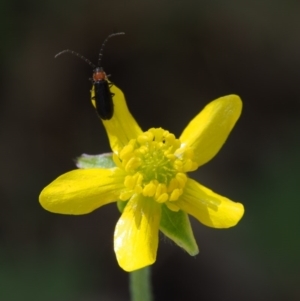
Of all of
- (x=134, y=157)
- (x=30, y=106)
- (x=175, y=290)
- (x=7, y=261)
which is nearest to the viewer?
(x=134, y=157)

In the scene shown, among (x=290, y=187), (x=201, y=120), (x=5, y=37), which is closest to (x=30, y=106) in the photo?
(x=5, y=37)

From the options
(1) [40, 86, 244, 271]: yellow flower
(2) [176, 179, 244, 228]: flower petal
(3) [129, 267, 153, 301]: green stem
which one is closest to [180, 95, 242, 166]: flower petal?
(1) [40, 86, 244, 271]: yellow flower

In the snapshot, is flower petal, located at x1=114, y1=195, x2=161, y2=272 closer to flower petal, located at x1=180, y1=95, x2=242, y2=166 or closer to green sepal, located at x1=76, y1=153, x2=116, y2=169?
green sepal, located at x1=76, y1=153, x2=116, y2=169

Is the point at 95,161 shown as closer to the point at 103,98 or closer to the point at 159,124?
the point at 103,98

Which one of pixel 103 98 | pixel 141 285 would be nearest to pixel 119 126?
pixel 103 98

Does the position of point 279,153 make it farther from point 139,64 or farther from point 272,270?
point 139,64
